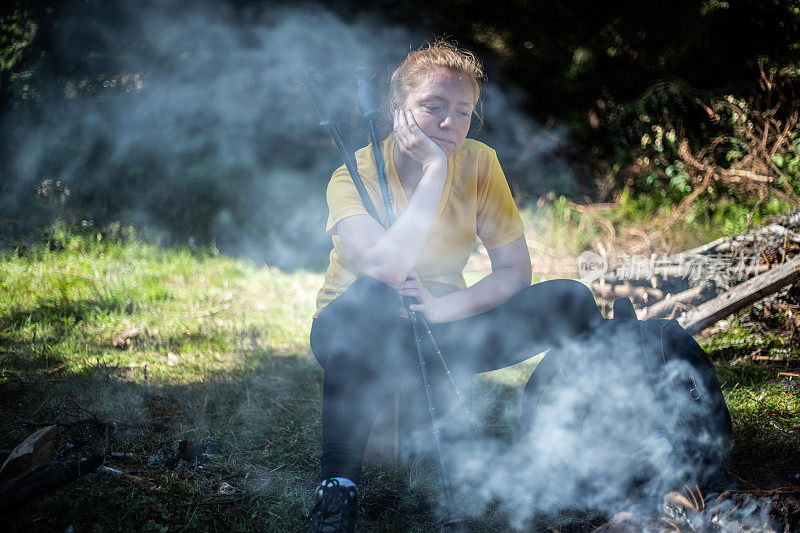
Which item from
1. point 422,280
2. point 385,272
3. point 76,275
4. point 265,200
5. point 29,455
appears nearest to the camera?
point 29,455

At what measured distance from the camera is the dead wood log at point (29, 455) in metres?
1.35

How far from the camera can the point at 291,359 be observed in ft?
8.53

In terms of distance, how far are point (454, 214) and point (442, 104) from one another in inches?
13.3

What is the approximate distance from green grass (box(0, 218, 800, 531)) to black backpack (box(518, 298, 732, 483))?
239mm

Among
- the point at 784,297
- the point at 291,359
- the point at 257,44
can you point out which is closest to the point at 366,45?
the point at 257,44

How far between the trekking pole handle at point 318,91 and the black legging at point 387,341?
50cm

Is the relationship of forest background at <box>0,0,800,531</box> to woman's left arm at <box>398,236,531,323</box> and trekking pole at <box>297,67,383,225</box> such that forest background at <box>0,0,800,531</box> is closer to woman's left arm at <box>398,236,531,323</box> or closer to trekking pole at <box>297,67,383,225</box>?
trekking pole at <box>297,67,383,225</box>

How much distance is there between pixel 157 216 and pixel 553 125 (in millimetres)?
3266

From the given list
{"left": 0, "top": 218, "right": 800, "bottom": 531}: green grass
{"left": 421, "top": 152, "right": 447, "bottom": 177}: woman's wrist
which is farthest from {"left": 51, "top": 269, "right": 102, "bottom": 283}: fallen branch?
{"left": 421, "top": 152, "right": 447, "bottom": 177}: woman's wrist

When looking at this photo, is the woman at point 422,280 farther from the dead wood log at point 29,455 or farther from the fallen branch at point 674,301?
the fallen branch at point 674,301

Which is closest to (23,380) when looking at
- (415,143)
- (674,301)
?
(415,143)

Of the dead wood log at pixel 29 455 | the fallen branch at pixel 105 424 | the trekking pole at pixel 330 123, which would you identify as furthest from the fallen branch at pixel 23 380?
the trekking pole at pixel 330 123

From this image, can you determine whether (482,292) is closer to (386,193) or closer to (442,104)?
(386,193)

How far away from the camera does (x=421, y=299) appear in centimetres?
158
